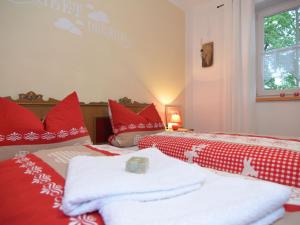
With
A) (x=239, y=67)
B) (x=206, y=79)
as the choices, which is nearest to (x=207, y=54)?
(x=206, y=79)

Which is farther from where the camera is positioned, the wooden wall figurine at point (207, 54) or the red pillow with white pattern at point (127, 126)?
the wooden wall figurine at point (207, 54)

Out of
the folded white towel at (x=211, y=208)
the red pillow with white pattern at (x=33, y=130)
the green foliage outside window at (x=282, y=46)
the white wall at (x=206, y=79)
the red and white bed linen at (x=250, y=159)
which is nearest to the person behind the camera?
the folded white towel at (x=211, y=208)

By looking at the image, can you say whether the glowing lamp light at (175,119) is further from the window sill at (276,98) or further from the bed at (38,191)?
the bed at (38,191)

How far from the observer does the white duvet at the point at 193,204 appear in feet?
1.29

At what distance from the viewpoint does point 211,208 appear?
427mm

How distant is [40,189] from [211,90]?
2832mm

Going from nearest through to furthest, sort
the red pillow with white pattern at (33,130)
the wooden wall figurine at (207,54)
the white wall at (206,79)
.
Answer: the red pillow with white pattern at (33,130), the white wall at (206,79), the wooden wall figurine at (207,54)

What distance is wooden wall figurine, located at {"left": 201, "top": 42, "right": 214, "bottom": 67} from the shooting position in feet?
10.1

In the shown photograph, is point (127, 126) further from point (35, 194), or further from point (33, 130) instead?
point (35, 194)

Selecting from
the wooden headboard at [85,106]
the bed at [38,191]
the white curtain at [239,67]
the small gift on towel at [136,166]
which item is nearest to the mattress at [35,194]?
the bed at [38,191]

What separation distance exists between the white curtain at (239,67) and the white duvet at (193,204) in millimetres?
2300

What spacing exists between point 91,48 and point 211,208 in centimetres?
189

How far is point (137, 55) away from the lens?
2461mm

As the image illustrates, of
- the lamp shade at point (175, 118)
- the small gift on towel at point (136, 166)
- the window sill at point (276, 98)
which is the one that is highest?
the window sill at point (276, 98)
